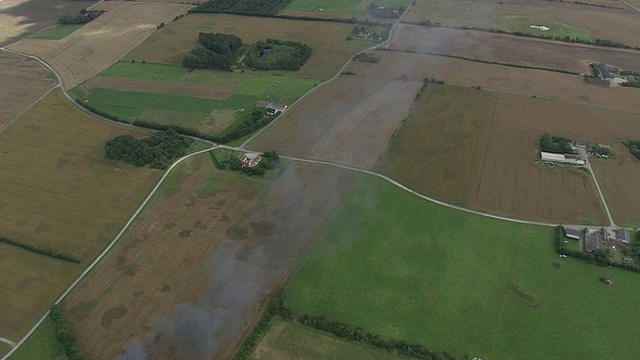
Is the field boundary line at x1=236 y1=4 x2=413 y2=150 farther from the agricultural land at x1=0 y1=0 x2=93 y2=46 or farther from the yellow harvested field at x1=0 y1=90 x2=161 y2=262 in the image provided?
the agricultural land at x1=0 y1=0 x2=93 y2=46

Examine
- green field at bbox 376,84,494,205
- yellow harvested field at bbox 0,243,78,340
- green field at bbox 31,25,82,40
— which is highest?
green field at bbox 31,25,82,40

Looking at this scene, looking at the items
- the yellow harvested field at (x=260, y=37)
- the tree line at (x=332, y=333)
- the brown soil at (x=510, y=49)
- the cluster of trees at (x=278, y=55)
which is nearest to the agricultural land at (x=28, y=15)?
the yellow harvested field at (x=260, y=37)

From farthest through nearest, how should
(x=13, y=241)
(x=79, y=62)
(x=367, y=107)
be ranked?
(x=79, y=62) < (x=367, y=107) < (x=13, y=241)

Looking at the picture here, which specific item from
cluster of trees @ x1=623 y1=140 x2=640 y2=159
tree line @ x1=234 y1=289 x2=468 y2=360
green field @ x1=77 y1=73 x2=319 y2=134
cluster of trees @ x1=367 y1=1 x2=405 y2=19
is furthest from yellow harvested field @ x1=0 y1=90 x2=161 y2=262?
cluster of trees @ x1=623 y1=140 x2=640 y2=159

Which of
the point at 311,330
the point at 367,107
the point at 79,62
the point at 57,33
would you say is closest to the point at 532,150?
the point at 367,107

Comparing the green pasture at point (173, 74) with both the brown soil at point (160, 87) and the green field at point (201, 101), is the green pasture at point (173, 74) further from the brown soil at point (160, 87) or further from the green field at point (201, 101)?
the brown soil at point (160, 87)

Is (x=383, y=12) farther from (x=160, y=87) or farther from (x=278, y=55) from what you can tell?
(x=160, y=87)

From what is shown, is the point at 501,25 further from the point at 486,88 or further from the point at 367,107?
the point at 367,107
